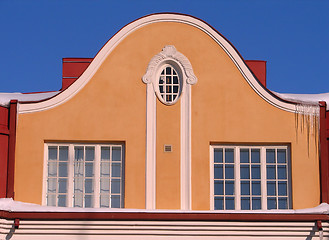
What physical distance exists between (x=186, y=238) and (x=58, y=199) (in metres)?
3.40

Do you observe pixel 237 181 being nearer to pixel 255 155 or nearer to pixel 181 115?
pixel 255 155

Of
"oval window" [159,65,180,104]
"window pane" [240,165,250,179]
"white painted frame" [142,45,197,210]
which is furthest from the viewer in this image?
"oval window" [159,65,180,104]

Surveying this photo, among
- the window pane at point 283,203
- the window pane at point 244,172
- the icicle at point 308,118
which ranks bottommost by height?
the window pane at point 283,203

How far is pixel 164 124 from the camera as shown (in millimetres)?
17750

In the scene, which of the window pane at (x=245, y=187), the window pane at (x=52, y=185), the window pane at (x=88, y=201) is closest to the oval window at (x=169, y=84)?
the window pane at (x=245, y=187)

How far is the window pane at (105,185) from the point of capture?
17.6 metres

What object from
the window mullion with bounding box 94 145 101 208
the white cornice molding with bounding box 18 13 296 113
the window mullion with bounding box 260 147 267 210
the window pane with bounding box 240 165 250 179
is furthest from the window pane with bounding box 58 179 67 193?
the window mullion with bounding box 260 147 267 210

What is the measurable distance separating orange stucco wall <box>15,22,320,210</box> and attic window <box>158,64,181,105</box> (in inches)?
11.7

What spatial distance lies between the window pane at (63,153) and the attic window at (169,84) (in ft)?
8.86

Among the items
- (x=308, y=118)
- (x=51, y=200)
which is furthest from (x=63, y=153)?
(x=308, y=118)

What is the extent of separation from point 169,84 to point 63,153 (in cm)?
314

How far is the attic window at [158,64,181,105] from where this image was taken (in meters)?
18.0

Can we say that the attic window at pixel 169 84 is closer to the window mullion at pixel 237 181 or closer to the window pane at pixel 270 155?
the window mullion at pixel 237 181

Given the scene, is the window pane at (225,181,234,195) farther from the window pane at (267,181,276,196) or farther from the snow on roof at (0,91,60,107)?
the snow on roof at (0,91,60,107)
